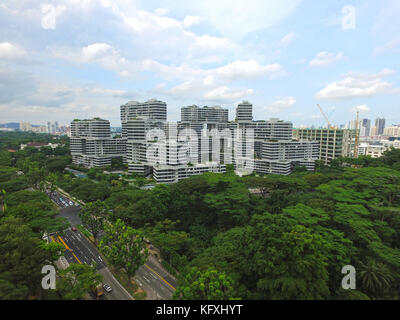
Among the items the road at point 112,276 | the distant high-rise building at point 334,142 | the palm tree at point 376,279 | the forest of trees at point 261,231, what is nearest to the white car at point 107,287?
the road at point 112,276

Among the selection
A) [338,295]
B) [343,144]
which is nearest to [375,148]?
[343,144]

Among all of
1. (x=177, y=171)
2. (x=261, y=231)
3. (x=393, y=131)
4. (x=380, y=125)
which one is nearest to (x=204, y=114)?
(x=177, y=171)

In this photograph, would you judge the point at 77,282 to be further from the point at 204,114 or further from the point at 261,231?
the point at 204,114

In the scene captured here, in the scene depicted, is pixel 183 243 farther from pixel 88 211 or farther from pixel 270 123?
pixel 270 123

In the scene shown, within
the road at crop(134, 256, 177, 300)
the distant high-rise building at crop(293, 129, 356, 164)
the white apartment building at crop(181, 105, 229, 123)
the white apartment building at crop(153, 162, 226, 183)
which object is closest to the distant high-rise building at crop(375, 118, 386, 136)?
the distant high-rise building at crop(293, 129, 356, 164)

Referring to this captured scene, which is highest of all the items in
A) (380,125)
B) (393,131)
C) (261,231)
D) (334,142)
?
(380,125)

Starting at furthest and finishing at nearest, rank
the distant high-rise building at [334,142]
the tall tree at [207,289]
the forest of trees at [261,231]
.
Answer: the distant high-rise building at [334,142], the forest of trees at [261,231], the tall tree at [207,289]

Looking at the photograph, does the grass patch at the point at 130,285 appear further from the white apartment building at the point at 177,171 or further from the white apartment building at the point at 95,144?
the white apartment building at the point at 95,144
